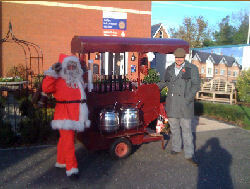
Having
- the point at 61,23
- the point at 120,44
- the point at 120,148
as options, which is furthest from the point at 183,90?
the point at 61,23

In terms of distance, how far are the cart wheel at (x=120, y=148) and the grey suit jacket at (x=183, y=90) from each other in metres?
1.03

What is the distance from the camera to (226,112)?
891 centimetres

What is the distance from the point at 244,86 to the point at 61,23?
9.75m

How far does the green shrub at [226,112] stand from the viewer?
842 centimetres

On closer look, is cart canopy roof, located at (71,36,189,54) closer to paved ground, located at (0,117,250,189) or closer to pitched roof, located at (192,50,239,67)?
paved ground, located at (0,117,250,189)

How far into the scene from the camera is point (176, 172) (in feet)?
15.0

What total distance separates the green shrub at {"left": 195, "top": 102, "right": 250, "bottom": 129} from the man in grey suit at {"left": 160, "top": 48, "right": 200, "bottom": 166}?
4064 mm

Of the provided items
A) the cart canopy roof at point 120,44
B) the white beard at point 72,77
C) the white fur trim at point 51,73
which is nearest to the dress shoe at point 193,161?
the cart canopy roof at point 120,44

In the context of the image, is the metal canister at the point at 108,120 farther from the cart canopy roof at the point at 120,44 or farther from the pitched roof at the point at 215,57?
the pitched roof at the point at 215,57

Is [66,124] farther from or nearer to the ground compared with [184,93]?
nearer to the ground

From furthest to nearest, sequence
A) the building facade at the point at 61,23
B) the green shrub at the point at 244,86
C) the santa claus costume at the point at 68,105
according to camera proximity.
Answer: the building facade at the point at 61,23
the green shrub at the point at 244,86
the santa claus costume at the point at 68,105

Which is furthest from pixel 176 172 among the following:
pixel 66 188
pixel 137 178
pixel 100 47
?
pixel 100 47

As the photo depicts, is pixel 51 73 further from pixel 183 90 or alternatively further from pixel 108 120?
pixel 183 90

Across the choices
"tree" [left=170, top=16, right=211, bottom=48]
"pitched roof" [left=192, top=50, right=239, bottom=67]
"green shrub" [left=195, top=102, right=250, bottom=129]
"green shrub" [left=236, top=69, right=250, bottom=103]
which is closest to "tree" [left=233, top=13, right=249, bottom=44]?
"tree" [left=170, top=16, right=211, bottom=48]
